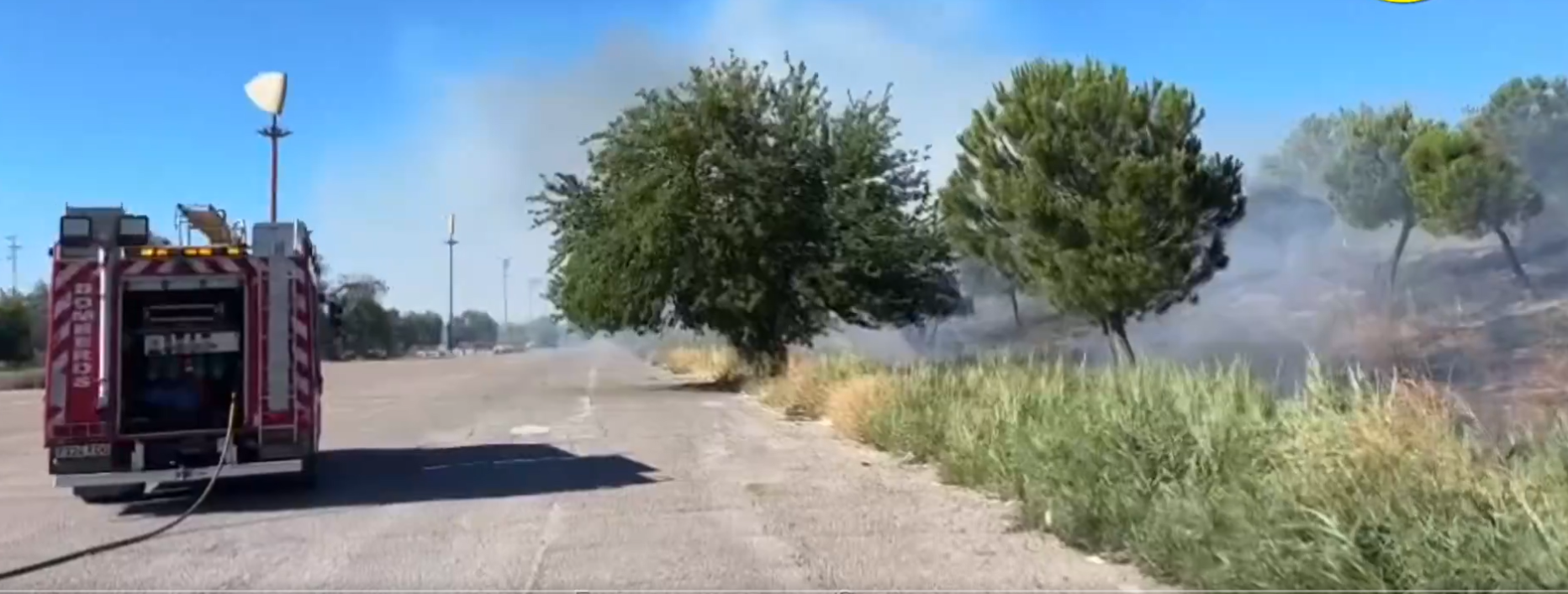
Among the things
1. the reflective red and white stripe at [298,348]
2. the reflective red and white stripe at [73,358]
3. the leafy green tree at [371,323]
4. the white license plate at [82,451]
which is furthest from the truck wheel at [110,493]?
the leafy green tree at [371,323]

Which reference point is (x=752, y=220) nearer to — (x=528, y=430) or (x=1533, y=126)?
(x=528, y=430)

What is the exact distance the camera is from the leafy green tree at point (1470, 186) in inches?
1438

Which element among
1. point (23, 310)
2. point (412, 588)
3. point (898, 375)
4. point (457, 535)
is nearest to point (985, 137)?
point (898, 375)

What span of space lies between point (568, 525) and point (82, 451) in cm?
492

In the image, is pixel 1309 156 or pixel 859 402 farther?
pixel 1309 156

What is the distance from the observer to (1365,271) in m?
40.1

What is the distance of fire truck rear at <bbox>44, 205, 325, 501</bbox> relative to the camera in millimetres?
14672

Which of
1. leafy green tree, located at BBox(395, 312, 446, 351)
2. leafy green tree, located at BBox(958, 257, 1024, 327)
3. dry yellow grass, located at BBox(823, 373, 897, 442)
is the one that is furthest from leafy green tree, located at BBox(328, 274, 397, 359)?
dry yellow grass, located at BBox(823, 373, 897, 442)

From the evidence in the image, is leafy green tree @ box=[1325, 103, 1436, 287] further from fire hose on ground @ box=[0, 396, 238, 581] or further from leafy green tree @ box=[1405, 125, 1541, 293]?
fire hose on ground @ box=[0, 396, 238, 581]

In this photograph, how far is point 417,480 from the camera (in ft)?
56.9

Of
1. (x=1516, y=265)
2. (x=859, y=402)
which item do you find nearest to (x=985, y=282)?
(x=1516, y=265)

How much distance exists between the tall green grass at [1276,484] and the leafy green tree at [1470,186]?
2398 cm

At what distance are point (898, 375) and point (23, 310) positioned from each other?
234 ft

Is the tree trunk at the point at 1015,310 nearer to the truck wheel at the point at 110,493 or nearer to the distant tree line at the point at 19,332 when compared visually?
the truck wheel at the point at 110,493
